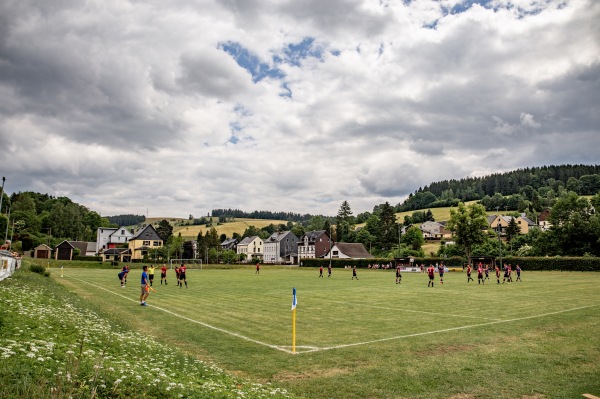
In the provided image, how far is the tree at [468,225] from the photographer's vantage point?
8712 centimetres

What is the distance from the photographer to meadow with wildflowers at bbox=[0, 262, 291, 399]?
5.92m

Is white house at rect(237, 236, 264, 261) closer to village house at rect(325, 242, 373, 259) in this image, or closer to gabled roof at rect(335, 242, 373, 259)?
village house at rect(325, 242, 373, 259)

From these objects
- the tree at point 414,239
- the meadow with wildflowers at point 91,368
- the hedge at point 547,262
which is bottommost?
the hedge at point 547,262

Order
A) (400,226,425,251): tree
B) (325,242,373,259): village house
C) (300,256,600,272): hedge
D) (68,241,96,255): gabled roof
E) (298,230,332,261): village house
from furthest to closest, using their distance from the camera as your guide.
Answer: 1. (298,230,332,261): village house
2. (68,241,96,255): gabled roof
3. (400,226,425,251): tree
4. (325,242,373,259): village house
5. (300,256,600,272): hedge

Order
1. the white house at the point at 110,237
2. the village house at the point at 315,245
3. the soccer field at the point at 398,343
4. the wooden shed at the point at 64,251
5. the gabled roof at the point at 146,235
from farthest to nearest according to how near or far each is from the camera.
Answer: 1. the white house at the point at 110,237
2. the village house at the point at 315,245
3. the gabled roof at the point at 146,235
4. the wooden shed at the point at 64,251
5. the soccer field at the point at 398,343

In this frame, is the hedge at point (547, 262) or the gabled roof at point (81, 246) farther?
the gabled roof at point (81, 246)

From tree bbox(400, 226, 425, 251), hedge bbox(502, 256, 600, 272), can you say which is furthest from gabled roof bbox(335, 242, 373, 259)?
hedge bbox(502, 256, 600, 272)

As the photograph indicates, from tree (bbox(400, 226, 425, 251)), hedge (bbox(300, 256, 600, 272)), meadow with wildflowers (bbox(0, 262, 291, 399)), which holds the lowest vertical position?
hedge (bbox(300, 256, 600, 272))

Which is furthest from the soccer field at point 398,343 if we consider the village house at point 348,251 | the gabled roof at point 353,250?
the gabled roof at point 353,250

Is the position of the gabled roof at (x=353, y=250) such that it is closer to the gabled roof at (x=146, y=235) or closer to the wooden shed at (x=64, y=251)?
the gabled roof at (x=146, y=235)

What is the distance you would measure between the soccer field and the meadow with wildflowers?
1.82 meters

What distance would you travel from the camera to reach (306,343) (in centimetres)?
1434

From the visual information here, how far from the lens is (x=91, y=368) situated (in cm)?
718

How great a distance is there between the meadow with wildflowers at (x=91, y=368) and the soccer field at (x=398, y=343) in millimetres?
1820
